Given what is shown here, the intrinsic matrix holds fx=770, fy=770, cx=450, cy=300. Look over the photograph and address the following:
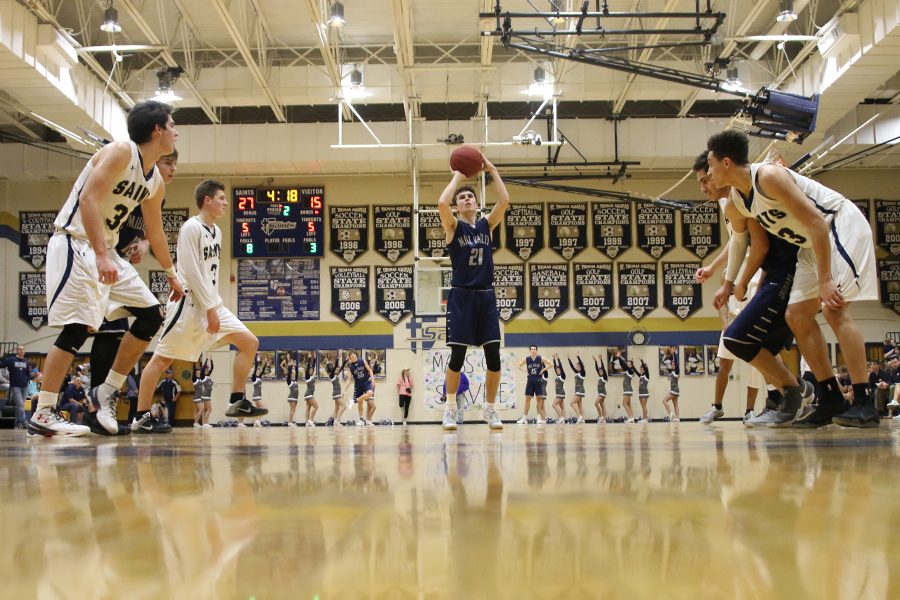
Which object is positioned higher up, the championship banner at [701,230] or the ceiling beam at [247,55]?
the ceiling beam at [247,55]

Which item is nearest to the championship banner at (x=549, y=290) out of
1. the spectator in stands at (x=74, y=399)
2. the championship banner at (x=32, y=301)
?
the spectator in stands at (x=74, y=399)

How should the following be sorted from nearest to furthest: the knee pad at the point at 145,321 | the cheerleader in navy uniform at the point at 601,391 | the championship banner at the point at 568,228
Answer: the knee pad at the point at 145,321 → the cheerleader in navy uniform at the point at 601,391 → the championship banner at the point at 568,228

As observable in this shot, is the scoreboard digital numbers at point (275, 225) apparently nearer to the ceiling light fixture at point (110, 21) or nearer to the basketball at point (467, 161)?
the ceiling light fixture at point (110, 21)

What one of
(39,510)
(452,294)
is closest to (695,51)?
(452,294)

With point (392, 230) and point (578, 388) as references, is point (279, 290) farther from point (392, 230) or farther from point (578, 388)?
point (578, 388)

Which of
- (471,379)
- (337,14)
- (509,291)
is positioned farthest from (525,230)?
(337,14)

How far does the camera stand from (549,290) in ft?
58.0

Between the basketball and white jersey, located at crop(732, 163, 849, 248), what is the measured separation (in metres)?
1.73

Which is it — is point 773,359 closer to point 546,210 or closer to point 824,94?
point 824,94

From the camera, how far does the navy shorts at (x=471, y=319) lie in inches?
207

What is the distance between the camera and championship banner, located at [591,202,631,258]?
58.4 ft

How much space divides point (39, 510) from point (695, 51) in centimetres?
1486

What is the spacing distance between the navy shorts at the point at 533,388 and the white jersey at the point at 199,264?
39.2 feet

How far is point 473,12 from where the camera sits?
13.4 meters
